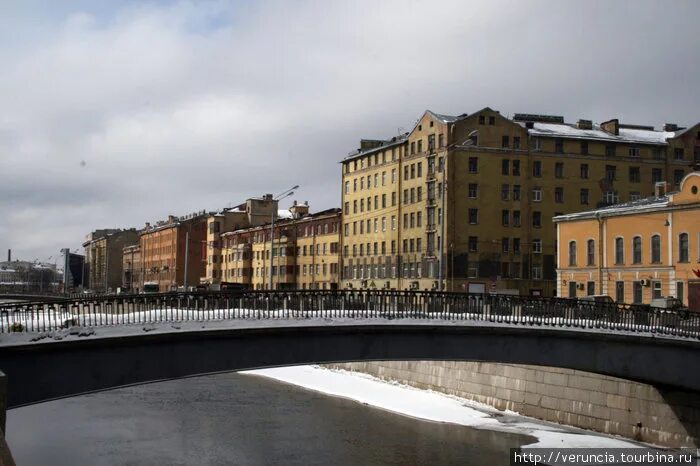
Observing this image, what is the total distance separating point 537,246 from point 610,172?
1244 cm

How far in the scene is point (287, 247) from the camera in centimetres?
11181

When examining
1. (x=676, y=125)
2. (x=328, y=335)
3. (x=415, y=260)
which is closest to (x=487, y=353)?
(x=328, y=335)

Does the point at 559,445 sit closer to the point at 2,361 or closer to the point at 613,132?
the point at 2,361

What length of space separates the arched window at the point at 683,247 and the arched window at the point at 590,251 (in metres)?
9.14

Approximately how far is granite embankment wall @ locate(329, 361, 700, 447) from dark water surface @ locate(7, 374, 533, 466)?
377 centimetres

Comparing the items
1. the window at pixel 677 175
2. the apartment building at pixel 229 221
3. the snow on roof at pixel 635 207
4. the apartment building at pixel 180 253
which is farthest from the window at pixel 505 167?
the apartment building at pixel 180 253

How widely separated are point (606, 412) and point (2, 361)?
2678 cm

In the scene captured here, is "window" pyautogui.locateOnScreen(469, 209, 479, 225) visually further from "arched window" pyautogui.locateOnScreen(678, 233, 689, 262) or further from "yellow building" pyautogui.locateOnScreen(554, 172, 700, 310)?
"arched window" pyautogui.locateOnScreen(678, 233, 689, 262)

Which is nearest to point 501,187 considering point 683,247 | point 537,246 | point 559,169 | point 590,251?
point 559,169

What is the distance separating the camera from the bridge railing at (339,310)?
22.6 metres

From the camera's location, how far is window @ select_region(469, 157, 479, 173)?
8481 centimetres

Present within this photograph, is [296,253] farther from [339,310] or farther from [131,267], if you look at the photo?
[339,310]

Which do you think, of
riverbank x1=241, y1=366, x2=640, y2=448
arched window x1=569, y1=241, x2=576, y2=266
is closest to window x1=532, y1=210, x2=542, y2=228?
arched window x1=569, y1=241, x2=576, y2=266

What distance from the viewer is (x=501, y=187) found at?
85938 mm
